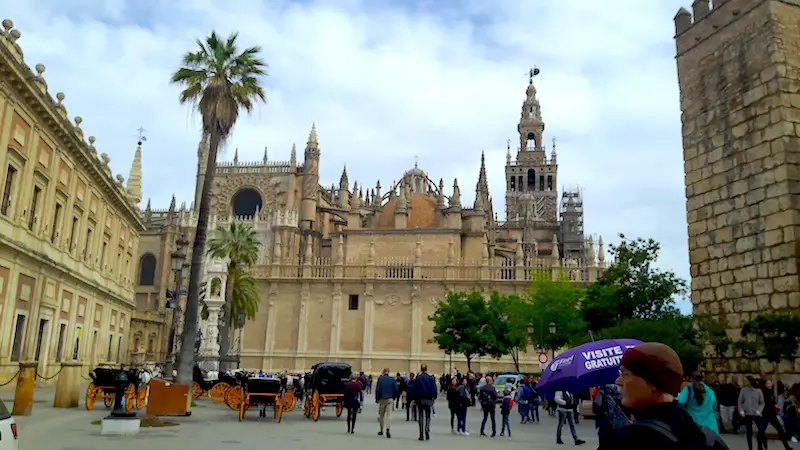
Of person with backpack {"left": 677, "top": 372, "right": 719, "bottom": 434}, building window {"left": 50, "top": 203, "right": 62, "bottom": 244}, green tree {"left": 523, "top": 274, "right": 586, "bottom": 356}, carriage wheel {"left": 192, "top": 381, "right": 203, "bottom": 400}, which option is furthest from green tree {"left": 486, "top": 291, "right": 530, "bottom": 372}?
person with backpack {"left": 677, "top": 372, "right": 719, "bottom": 434}

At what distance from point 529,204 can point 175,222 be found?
47.3 metres

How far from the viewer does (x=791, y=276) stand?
427 inches

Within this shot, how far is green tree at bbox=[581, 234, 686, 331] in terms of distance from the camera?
16562mm

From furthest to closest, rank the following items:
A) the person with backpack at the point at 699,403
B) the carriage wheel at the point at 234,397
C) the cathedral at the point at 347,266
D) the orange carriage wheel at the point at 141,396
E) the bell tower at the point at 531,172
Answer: the bell tower at the point at 531,172 → the cathedral at the point at 347,266 → the orange carriage wheel at the point at 141,396 → the carriage wheel at the point at 234,397 → the person with backpack at the point at 699,403

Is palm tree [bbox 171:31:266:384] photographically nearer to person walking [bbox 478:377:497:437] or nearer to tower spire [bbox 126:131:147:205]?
person walking [bbox 478:377:497:437]

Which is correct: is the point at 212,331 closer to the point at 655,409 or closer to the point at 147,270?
the point at 655,409

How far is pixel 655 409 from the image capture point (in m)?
2.18

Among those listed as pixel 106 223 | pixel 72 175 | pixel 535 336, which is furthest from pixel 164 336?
pixel 535 336

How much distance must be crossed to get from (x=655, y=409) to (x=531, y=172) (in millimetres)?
88725

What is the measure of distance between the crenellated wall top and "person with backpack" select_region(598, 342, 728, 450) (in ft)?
63.0

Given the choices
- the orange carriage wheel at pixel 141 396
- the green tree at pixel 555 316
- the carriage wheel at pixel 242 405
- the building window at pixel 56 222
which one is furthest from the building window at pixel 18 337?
the green tree at pixel 555 316

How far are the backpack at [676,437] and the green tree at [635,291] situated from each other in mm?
14659

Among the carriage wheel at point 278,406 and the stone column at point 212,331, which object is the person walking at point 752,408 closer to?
the carriage wheel at point 278,406

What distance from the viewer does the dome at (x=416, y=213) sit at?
2042 inches
